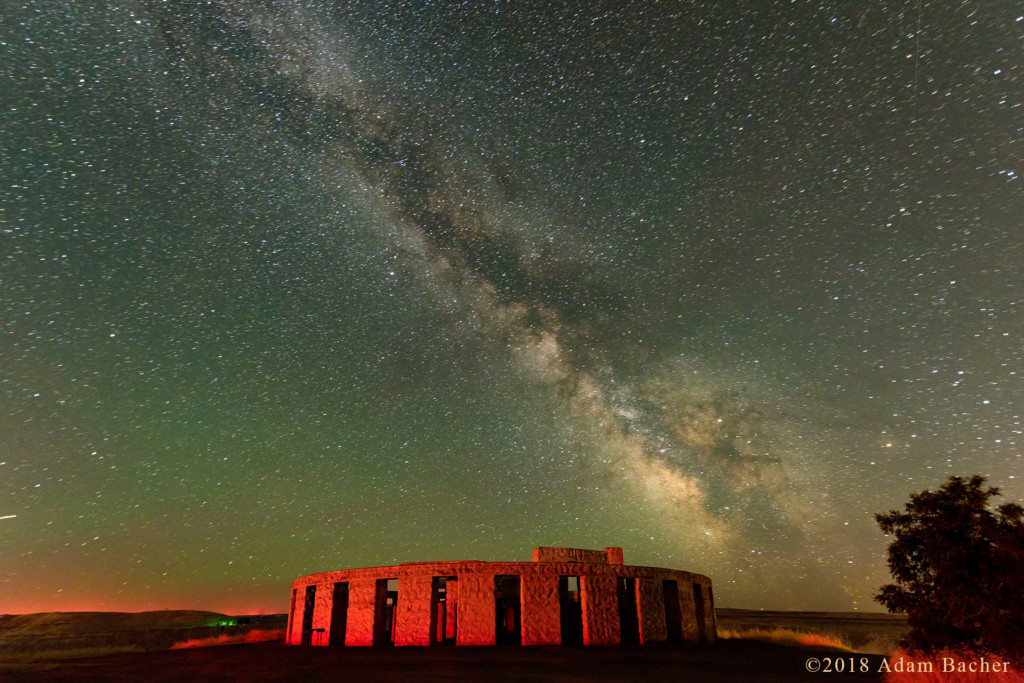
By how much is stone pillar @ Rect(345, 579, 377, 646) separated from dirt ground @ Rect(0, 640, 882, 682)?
0.82 meters

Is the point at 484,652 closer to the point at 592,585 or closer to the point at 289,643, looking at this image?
the point at 592,585

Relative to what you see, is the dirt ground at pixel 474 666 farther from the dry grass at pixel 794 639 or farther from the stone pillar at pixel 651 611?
the dry grass at pixel 794 639

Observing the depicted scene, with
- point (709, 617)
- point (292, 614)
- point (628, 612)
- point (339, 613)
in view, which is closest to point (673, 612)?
point (628, 612)

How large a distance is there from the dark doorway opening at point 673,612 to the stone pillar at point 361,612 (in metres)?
11.3

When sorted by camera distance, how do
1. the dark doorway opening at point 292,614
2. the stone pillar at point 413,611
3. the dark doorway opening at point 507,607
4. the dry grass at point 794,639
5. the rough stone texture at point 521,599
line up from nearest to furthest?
the rough stone texture at point 521,599 < the stone pillar at point 413,611 < the dark doorway opening at point 507,607 < the dark doorway opening at point 292,614 < the dry grass at point 794,639

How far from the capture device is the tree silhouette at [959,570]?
13.3 meters

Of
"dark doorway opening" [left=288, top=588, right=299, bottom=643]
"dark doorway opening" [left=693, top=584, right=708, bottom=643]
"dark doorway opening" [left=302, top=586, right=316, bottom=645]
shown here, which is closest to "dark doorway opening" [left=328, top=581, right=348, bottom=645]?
"dark doorway opening" [left=302, top=586, right=316, bottom=645]

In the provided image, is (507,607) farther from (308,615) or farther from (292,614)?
(292,614)

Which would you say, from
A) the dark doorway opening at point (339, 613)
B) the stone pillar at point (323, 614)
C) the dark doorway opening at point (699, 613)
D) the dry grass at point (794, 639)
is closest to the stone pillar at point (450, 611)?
the dark doorway opening at point (339, 613)

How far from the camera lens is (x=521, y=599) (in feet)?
65.8

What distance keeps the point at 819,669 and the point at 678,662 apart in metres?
3.91

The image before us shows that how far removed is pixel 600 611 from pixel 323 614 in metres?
11.0

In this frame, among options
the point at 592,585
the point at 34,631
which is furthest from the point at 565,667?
the point at 34,631

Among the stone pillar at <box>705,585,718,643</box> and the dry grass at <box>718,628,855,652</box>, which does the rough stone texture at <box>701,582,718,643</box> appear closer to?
the stone pillar at <box>705,585,718,643</box>
